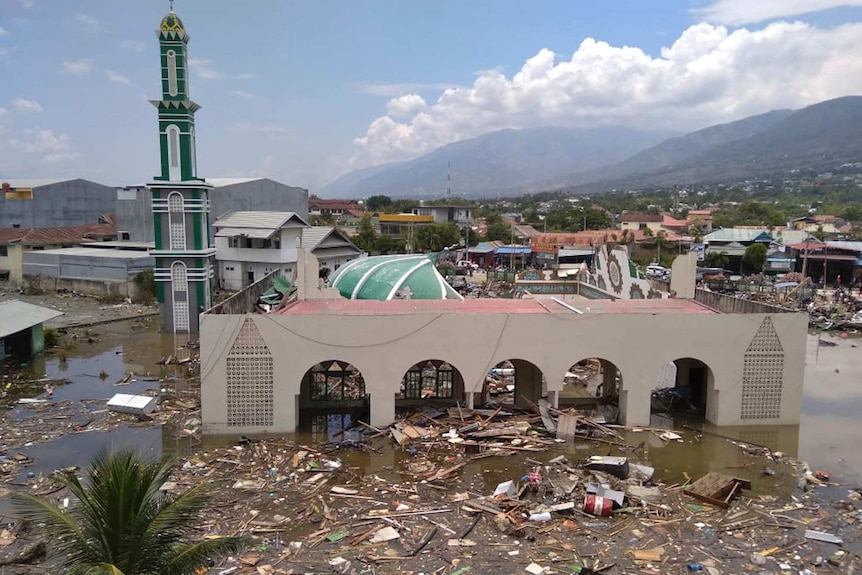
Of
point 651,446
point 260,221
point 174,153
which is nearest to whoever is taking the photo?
point 651,446

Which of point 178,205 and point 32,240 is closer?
point 178,205

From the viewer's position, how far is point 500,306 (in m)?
16.6

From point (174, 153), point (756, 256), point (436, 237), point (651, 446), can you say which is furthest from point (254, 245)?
point (756, 256)

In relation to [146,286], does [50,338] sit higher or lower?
lower

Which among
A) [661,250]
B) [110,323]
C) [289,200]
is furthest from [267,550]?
[661,250]

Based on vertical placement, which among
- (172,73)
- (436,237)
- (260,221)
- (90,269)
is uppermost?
(172,73)

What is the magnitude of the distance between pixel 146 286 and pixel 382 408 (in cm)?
2201

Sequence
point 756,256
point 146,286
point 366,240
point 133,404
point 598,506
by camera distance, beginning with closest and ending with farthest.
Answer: point 598,506 < point 133,404 < point 146,286 < point 756,256 < point 366,240

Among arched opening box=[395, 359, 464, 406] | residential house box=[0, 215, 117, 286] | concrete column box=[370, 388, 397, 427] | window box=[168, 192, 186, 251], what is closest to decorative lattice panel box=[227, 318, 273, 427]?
concrete column box=[370, 388, 397, 427]

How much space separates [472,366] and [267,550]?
6.55m

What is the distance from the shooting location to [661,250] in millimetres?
52031

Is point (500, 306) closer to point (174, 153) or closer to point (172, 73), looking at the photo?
point (174, 153)

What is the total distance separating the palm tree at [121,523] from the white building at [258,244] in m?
25.8

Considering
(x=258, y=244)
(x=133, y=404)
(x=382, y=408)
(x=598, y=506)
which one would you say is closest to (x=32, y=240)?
(x=258, y=244)
